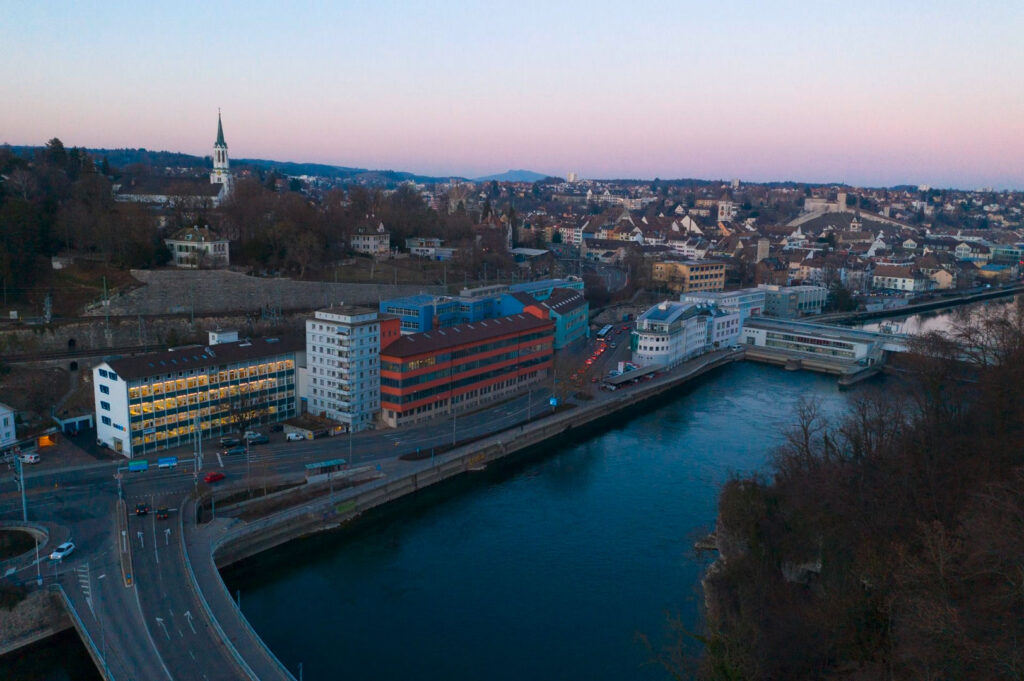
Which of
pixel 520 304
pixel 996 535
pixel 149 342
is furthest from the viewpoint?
pixel 520 304

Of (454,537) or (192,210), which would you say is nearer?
(454,537)

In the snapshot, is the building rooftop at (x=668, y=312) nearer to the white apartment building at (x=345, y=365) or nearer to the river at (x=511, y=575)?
the river at (x=511, y=575)

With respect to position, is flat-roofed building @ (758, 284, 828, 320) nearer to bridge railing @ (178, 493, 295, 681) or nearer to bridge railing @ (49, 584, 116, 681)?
bridge railing @ (178, 493, 295, 681)

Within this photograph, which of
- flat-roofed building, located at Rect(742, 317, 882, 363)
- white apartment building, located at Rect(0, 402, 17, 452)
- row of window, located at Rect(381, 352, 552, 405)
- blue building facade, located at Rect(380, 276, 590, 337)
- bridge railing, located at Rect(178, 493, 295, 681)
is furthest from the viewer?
flat-roofed building, located at Rect(742, 317, 882, 363)

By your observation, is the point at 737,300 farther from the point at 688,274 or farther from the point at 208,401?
the point at 208,401

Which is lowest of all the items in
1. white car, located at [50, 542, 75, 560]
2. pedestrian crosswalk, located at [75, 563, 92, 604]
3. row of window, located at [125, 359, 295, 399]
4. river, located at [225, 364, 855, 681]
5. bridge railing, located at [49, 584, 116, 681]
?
river, located at [225, 364, 855, 681]

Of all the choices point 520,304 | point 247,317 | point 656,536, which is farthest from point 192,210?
point 656,536

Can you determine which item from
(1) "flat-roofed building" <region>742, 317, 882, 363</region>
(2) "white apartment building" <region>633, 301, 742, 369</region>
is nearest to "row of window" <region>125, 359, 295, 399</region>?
(2) "white apartment building" <region>633, 301, 742, 369</region>

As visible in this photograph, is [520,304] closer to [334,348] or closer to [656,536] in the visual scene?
[334,348]
